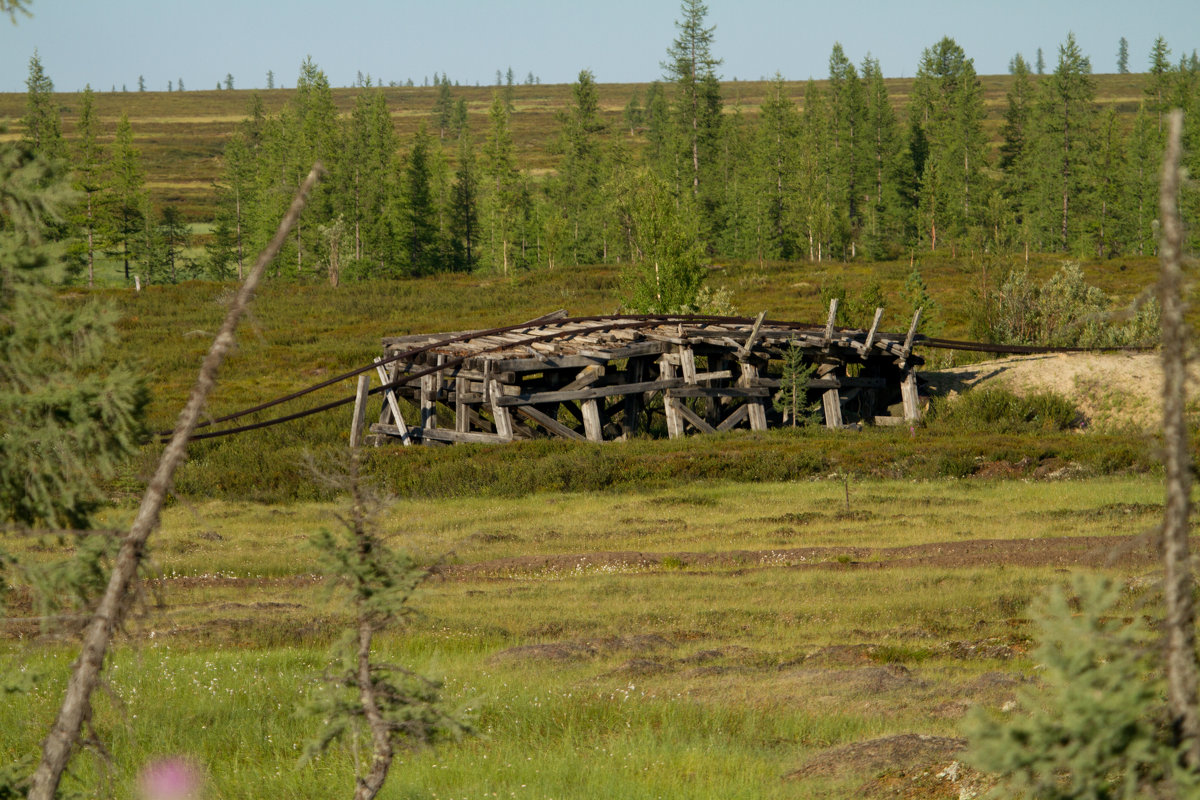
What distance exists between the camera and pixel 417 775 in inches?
269

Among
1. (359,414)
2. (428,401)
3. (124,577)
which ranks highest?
(124,577)

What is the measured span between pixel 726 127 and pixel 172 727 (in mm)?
95485

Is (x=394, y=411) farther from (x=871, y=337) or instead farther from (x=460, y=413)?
(x=871, y=337)

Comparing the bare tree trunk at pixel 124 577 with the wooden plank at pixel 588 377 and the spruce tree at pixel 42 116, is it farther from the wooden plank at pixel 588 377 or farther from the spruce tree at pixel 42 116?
the spruce tree at pixel 42 116

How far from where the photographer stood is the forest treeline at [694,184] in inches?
3108

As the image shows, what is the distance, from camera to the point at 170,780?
673 centimetres

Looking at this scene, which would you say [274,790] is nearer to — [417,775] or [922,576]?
[417,775]

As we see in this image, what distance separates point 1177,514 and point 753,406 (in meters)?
27.2

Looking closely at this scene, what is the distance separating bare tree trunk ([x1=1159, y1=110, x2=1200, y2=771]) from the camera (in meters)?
2.54

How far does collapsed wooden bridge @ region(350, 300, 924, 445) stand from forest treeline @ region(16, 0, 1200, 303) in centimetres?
4134

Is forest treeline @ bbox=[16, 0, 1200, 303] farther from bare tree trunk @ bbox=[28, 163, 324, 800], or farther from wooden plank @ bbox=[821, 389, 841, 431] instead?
bare tree trunk @ bbox=[28, 163, 324, 800]

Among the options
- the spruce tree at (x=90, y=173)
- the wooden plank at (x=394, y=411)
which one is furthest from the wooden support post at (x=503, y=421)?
the spruce tree at (x=90, y=173)

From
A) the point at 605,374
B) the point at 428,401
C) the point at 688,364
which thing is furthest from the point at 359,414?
the point at 688,364

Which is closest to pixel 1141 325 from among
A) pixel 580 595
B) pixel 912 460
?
pixel 912 460
